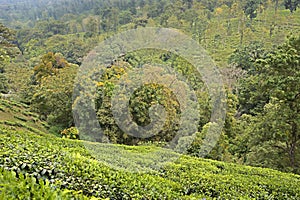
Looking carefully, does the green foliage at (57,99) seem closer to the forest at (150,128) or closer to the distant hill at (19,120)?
the forest at (150,128)

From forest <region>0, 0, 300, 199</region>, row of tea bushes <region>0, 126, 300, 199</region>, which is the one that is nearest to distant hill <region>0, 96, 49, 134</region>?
forest <region>0, 0, 300, 199</region>

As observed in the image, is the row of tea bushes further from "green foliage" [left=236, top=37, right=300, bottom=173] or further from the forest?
"green foliage" [left=236, top=37, right=300, bottom=173]

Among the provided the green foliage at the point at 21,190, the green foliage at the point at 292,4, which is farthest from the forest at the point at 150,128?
the green foliage at the point at 292,4

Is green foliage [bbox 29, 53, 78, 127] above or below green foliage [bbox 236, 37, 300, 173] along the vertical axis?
below

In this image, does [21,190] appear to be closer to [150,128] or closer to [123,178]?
[123,178]

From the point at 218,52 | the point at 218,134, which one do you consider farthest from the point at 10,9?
the point at 218,134

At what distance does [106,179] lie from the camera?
4984mm

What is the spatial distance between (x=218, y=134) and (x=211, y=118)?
153 inches

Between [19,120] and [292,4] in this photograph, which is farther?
[292,4]

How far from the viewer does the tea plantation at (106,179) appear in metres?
3.13

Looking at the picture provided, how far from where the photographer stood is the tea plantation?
3.13 m

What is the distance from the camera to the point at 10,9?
542ft

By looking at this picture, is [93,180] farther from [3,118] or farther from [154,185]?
[3,118]

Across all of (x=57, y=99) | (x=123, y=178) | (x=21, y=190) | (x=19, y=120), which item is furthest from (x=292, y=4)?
(x=21, y=190)
